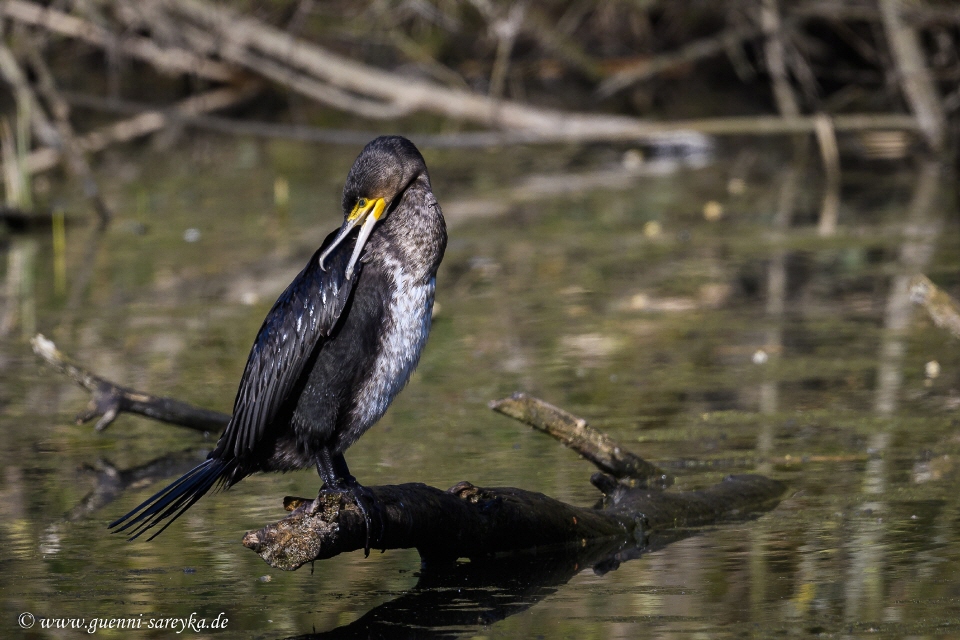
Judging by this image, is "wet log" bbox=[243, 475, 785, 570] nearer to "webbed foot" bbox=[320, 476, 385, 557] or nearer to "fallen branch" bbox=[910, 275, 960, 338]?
"webbed foot" bbox=[320, 476, 385, 557]

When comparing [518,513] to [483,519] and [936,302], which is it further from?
[936,302]

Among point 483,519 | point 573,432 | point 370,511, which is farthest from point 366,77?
point 370,511

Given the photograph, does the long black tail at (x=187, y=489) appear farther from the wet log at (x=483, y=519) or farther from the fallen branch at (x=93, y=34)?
the fallen branch at (x=93, y=34)

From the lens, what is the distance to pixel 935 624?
10.4 ft

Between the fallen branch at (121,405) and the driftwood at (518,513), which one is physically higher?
the fallen branch at (121,405)

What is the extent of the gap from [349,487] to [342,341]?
419 mm

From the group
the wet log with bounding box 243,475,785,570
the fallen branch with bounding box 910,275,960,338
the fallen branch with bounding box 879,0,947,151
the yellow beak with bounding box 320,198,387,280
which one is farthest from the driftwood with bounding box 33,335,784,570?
the fallen branch with bounding box 879,0,947,151

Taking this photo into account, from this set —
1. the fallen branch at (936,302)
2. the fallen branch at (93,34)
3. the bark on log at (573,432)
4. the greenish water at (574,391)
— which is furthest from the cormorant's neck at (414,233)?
the fallen branch at (93,34)

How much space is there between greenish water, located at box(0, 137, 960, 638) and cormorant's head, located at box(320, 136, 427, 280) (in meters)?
0.89

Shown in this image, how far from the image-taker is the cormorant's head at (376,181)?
12.4 ft

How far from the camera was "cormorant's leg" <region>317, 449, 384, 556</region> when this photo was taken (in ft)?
10.8

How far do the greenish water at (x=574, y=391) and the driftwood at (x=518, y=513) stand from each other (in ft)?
0.37

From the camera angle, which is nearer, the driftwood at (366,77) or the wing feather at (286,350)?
the wing feather at (286,350)

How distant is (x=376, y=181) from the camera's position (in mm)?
3787
